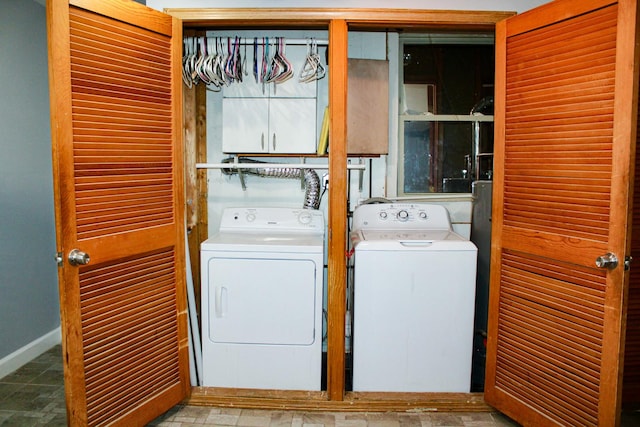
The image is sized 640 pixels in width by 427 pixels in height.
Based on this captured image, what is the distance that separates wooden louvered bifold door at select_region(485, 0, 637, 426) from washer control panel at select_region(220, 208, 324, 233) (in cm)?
108

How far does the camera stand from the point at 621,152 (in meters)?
1.79

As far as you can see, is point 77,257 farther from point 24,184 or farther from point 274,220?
point 24,184

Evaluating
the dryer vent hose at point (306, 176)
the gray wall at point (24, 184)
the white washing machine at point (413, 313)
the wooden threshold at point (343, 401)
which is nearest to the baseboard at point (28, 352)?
the gray wall at point (24, 184)

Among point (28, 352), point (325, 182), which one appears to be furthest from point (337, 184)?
point (28, 352)

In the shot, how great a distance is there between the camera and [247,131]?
293cm

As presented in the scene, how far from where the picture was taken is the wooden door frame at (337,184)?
7.72 feet

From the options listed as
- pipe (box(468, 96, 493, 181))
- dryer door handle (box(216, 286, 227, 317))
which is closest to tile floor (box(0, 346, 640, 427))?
dryer door handle (box(216, 286, 227, 317))

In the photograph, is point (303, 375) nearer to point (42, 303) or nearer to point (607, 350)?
point (607, 350)

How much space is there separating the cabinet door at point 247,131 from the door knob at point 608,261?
6.29ft

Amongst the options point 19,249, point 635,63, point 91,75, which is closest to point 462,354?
point 635,63

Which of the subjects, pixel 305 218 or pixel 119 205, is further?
pixel 305 218

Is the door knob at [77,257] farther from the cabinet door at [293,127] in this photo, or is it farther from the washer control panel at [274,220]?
the cabinet door at [293,127]

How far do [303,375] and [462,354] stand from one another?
863 millimetres

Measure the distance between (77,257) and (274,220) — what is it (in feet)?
4.08
